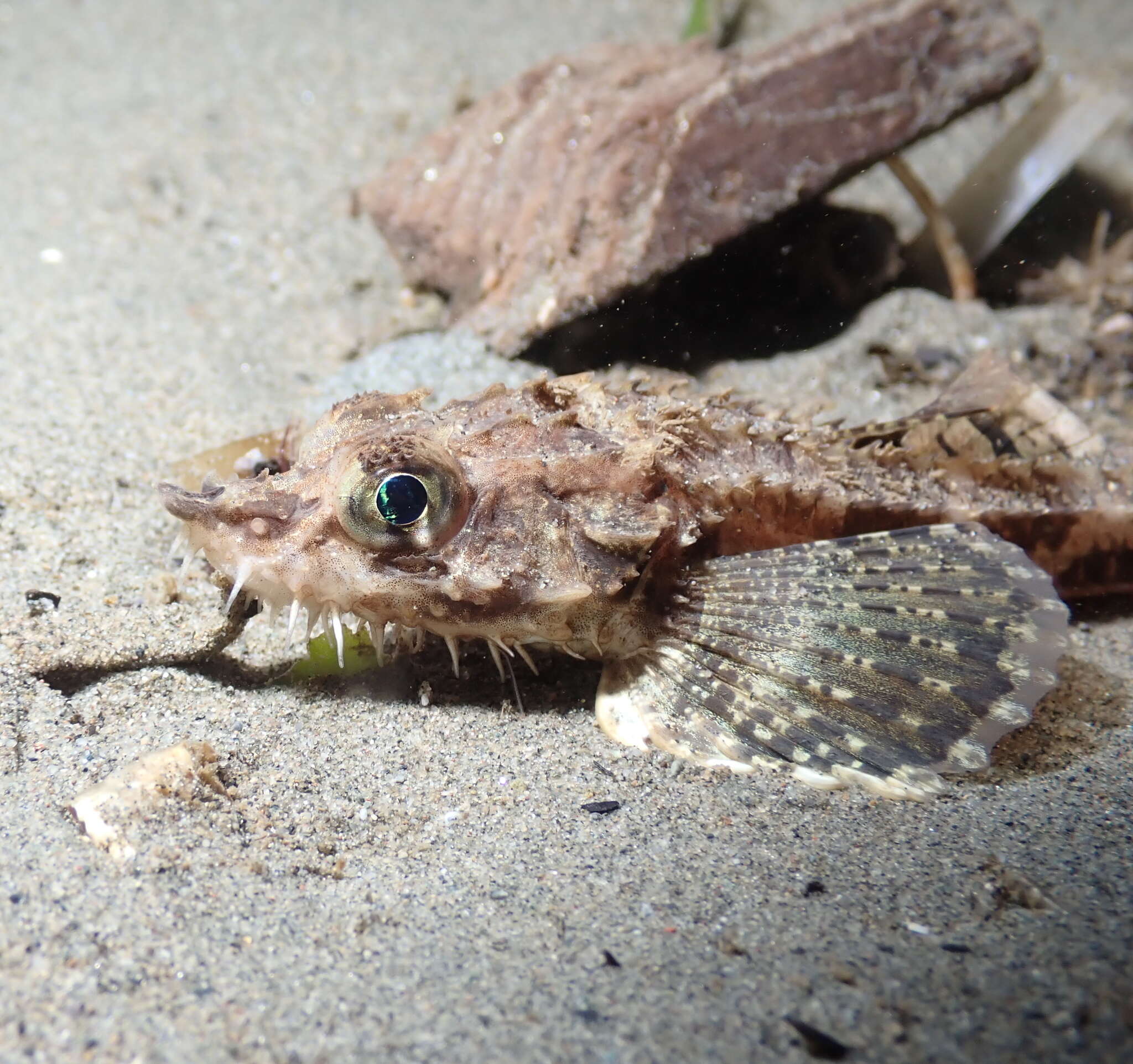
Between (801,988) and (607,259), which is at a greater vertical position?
(607,259)

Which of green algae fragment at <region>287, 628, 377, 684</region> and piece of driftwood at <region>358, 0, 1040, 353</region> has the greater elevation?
piece of driftwood at <region>358, 0, 1040, 353</region>

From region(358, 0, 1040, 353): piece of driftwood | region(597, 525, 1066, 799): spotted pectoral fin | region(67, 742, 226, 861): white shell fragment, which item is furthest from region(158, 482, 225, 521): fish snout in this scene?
region(358, 0, 1040, 353): piece of driftwood

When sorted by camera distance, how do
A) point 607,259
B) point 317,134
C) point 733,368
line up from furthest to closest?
point 317,134 < point 733,368 < point 607,259

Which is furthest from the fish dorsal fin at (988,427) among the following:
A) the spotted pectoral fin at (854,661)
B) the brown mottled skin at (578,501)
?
the spotted pectoral fin at (854,661)

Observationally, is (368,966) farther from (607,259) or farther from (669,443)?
(607,259)

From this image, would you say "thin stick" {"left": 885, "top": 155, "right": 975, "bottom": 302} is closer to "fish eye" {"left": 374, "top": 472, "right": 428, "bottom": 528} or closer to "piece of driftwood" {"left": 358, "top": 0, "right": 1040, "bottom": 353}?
"piece of driftwood" {"left": 358, "top": 0, "right": 1040, "bottom": 353}

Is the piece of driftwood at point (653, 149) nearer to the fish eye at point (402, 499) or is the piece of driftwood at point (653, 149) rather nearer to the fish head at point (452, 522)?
the fish head at point (452, 522)

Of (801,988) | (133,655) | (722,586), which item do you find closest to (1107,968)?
(801,988)
